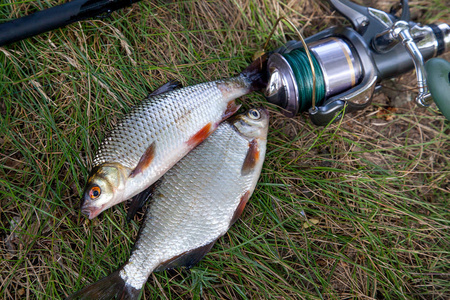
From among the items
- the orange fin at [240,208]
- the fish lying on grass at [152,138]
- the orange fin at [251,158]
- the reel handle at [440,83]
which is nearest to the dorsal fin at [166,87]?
the fish lying on grass at [152,138]

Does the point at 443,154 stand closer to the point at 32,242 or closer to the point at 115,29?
the point at 115,29

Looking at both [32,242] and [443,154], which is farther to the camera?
[443,154]

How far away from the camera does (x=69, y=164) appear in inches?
93.8

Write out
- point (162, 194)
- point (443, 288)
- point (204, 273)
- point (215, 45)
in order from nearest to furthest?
point (162, 194) → point (204, 273) → point (443, 288) → point (215, 45)

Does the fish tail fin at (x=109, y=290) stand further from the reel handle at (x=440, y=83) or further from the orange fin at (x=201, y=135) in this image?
the reel handle at (x=440, y=83)

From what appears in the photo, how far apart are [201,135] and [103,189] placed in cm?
72

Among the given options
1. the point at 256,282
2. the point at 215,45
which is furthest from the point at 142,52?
the point at 256,282

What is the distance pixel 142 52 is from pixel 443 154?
8.66 ft

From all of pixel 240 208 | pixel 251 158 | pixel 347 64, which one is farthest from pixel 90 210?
pixel 347 64

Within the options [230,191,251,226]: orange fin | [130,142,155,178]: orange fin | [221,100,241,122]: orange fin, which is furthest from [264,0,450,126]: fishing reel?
[130,142,155,178]: orange fin

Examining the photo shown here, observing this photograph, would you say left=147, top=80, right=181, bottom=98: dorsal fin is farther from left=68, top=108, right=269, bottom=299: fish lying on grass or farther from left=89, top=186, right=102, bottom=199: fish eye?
left=89, top=186, right=102, bottom=199: fish eye

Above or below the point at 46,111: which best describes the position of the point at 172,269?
below

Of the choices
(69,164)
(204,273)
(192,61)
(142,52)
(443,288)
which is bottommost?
(443,288)

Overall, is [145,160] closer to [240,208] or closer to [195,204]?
[195,204]
